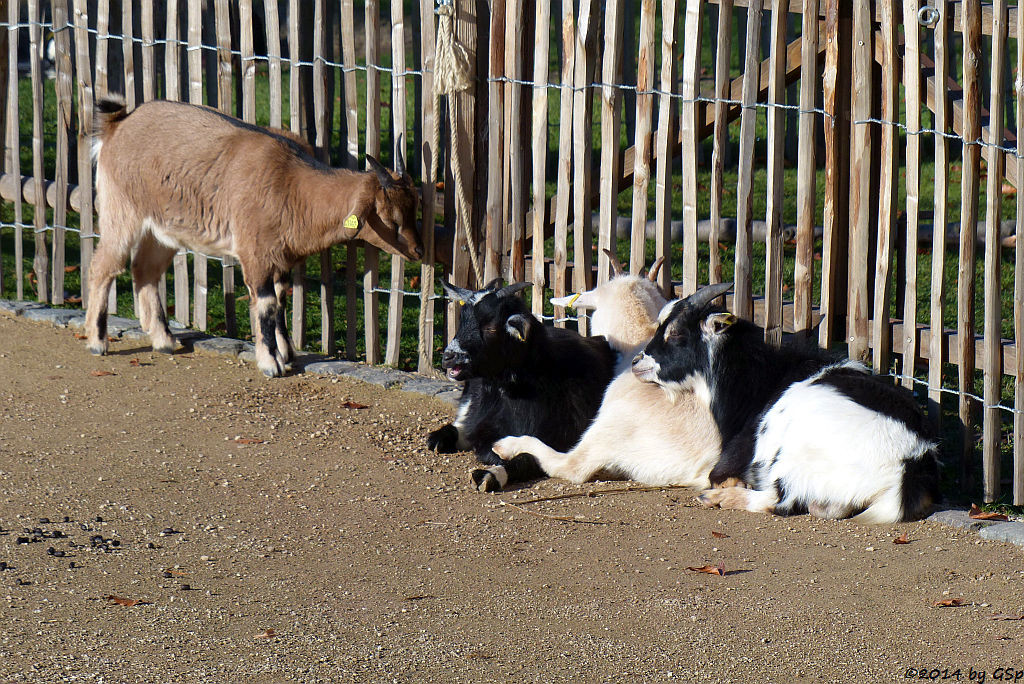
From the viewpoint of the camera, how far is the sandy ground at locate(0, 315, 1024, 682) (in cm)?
368

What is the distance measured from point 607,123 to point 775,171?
0.90 meters

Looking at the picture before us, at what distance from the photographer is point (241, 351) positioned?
23.8 feet

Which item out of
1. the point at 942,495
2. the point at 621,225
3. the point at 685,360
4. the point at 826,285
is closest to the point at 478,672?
the point at 685,360

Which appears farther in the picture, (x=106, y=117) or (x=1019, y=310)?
(x=106, y=117)

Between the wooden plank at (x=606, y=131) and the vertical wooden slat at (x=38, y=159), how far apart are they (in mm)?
3733

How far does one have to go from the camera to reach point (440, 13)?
21.0 ft

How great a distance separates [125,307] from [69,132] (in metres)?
1.24

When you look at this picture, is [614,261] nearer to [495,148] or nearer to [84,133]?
[495,148]

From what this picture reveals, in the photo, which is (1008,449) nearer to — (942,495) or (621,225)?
(942,495)

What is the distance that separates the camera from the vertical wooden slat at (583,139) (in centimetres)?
610

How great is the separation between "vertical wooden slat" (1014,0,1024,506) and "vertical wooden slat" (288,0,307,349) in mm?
3854

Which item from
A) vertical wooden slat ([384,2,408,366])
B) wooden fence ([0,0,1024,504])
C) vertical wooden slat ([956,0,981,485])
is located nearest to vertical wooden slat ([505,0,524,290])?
wooden fence ([0,0,1024,504])

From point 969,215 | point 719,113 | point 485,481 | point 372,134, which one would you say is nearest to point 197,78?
point 372,134

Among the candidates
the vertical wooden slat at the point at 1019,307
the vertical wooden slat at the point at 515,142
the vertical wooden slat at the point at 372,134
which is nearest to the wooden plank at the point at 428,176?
the vertical wooden slat at the point at 372,134
